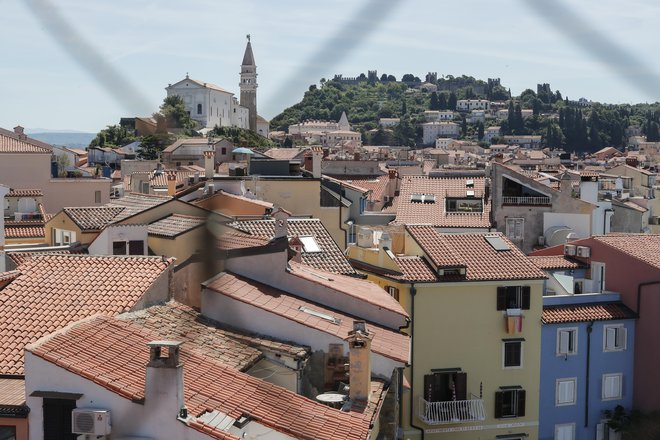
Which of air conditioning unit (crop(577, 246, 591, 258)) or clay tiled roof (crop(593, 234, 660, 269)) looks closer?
clay tiled roof (crop(593, 234, 660, 269))

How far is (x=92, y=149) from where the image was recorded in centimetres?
2948

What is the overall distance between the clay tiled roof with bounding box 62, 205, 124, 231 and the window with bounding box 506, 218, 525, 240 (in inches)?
284

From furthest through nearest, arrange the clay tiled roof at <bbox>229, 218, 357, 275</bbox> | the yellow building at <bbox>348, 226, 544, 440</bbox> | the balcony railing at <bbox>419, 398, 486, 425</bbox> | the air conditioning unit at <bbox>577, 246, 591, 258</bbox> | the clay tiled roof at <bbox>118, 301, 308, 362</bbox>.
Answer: the air conditioning unit at <bbox>577, 246, 591, 258</bbox> < the yellow building at <bbox>348, 226, 544, 440</bbox> < the balcony railing at <bbox>419, 398, 486, 425</bbox> < the clay tiled roof at <bbox>229, 218, 357, 275</bbox> < the clay tiled roof at <bbox>118, 301, 308, 362</bbox>

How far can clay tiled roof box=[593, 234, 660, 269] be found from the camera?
36.9 feet

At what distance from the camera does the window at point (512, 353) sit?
33.3 feet

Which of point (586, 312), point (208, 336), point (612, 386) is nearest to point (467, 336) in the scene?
point (586, 312)

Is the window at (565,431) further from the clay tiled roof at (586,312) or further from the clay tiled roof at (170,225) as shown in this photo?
the clay tiled roof at (170,225)

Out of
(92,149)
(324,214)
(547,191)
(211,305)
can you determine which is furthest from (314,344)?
(92,149)

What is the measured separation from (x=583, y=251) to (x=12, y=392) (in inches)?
331

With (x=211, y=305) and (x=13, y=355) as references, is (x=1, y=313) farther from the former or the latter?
(x=211, y=305)

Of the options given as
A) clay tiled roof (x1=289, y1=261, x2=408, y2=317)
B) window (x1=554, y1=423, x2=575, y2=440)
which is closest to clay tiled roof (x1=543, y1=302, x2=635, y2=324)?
window (x1=554, y1=423, x2=575, y2=440)

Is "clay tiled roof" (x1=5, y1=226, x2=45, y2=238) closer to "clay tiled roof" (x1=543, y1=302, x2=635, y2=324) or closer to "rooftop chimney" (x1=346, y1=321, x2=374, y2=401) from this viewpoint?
"clay tiled roof" (x1=543, y1=302, x2=635, y2=324)

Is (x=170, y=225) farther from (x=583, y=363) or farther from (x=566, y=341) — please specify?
(x=583, y=363)

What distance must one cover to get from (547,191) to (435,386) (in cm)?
731
